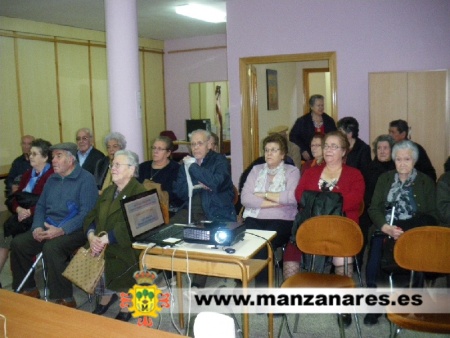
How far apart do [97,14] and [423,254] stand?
6433mm

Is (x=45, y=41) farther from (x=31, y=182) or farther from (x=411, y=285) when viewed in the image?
(x=411, y=285)

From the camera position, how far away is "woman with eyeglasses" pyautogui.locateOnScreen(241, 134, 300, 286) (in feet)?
12.7

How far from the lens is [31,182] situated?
469cm

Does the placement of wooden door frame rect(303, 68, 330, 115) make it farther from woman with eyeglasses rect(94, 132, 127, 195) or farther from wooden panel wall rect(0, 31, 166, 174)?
woman with eyeglasses rect(94, 132, 127, 195)

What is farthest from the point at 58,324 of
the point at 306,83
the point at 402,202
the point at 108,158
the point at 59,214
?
the point at 306,83

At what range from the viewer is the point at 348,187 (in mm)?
3693

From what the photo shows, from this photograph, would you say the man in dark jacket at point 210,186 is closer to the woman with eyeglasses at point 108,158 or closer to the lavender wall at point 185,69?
the woman with eyeglasses at point 108,158

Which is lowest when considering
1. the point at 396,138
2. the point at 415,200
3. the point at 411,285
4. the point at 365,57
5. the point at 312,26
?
the point at 411,285

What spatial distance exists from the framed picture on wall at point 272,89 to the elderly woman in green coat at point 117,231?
5367 mm

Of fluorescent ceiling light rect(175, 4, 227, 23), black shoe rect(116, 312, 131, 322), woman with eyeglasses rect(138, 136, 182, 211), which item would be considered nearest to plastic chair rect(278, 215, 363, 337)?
black shoe rect(116, 312, 131, 322)

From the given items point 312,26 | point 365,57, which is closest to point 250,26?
point 312,26

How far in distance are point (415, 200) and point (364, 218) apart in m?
0.82

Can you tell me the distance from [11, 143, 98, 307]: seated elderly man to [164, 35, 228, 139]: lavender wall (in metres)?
6.64

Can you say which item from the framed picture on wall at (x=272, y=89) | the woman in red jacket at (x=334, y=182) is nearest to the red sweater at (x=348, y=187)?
the woman in red jacket at (x=334, y=182)
